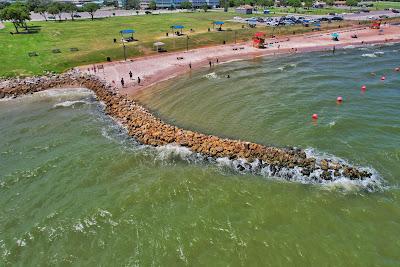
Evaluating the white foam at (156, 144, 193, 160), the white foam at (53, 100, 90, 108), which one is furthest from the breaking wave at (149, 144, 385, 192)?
the white foam at (53, 100, 90, 108)

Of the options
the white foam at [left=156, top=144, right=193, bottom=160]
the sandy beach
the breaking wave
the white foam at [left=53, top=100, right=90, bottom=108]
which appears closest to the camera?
the breaking wave

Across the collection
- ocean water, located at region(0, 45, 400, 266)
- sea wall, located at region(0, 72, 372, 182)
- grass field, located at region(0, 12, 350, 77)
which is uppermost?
grass field, located at region(0, 12, 350, 77)

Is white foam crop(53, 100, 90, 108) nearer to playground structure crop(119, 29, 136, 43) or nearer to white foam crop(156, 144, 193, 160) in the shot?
white foam crop(156, 144, 193, 160)

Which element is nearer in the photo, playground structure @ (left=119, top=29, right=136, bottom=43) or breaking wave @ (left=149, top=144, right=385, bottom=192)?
breaking wave @ (left=149, top=144, right=385, bottom=192)

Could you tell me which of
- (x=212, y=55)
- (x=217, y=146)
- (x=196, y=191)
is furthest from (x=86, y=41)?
(x=196, y=191)

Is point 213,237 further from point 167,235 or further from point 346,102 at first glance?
point 346,102

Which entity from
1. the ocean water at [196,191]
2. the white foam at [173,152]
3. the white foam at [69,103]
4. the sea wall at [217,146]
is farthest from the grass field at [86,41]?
the white foam at [173,152]

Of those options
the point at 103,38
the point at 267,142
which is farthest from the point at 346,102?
the point at 103,38

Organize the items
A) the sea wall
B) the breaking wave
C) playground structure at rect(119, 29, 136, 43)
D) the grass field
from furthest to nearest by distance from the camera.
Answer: playground structure at rect(119, 29, 136, 43)
the grass field
the sea wall
the breaking wave
